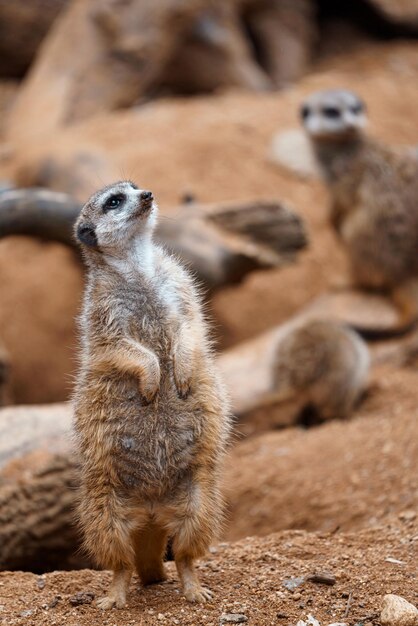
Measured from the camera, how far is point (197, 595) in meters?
2.43

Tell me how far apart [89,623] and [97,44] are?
7.62 meters

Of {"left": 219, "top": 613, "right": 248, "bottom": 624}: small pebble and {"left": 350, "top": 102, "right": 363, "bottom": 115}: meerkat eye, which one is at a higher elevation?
{"left": 219, "top": 613, "right": 248, "bottom": 624}: small pebble

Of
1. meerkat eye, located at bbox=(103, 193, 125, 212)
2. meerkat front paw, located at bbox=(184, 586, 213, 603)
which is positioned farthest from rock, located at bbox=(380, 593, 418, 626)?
meerkat eye, located at bbox=(103, 193, 125, 212)

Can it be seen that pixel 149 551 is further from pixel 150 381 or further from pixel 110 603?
pixel 150 381

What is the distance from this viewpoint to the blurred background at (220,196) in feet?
12.9

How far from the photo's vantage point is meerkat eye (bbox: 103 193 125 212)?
9.10 ft

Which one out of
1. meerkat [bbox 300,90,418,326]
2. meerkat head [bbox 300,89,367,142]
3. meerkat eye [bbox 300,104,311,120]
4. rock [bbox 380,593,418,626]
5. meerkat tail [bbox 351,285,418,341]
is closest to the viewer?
rock [bbox 380,593,418,626]

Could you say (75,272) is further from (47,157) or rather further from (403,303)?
(403,303)

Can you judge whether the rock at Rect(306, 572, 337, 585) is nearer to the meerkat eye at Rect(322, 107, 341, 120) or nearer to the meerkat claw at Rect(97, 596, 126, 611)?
the meerkat claw at Rect(97, 596, 126, 611)

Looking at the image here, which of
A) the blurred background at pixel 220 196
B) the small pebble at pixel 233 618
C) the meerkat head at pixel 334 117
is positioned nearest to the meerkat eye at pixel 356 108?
the meerkat head at pixel 334 117

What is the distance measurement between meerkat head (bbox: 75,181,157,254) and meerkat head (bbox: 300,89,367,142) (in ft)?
14.2

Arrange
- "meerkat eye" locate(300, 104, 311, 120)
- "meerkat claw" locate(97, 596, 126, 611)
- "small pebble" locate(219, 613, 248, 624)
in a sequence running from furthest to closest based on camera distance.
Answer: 1. "meerkat eye" locate(300, 104, 311, 120)
2. "meerkat claw" locate(97, 596, 126, 611)
3. "small pebble" locate(219, 613, 248, 624)

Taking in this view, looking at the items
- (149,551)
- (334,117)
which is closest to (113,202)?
(149,551)

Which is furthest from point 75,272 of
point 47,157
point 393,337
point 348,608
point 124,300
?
point 348,608
